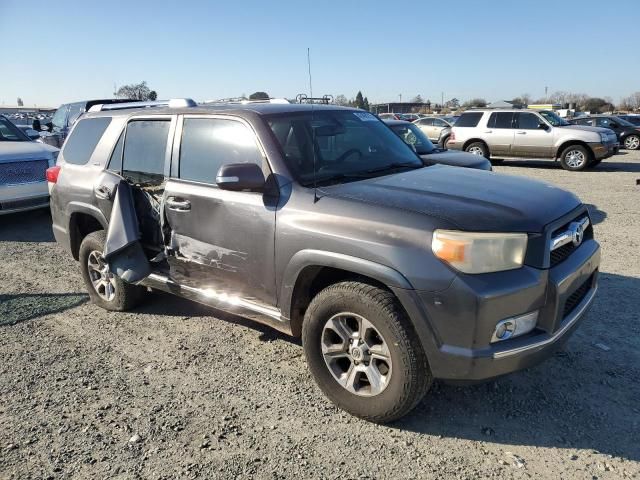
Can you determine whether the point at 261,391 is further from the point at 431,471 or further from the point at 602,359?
the point at 602,359

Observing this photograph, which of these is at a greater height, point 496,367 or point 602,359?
point 496,367

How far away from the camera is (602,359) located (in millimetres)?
3668

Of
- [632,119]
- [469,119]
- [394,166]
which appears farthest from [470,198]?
[632,119]

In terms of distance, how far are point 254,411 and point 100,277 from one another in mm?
2527

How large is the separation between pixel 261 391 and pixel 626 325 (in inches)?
119

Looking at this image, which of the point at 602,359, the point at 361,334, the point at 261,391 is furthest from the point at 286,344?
the point at 602,359

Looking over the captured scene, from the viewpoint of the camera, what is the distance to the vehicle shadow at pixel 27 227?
795 cm

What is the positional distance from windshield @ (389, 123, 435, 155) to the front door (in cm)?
587

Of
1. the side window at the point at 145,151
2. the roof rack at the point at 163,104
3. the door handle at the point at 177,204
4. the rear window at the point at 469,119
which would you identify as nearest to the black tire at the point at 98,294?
the side window at the point at 145,151

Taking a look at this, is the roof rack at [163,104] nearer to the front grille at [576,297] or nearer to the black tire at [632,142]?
the front grille at [576,297]

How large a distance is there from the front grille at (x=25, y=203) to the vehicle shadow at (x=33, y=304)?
3.44 meters

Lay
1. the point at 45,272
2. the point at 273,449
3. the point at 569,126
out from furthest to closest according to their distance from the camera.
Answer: the point at 569,126
the point at 45,272
the point at 273,449

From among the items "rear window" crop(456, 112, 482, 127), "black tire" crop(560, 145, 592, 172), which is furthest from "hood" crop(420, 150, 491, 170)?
"rear window" crop(456, 112, 482, 127)

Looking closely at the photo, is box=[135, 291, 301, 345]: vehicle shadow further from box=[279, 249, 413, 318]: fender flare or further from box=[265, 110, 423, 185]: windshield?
box=[265, 110, 423, 185]: windshield
